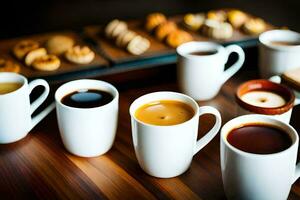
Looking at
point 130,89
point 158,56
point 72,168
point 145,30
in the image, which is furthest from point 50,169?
point 145,30

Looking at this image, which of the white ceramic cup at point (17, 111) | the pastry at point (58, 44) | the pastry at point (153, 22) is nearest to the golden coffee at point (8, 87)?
the white ceramic cup at point (17, 111)

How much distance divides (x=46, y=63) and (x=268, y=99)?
1.51 ft

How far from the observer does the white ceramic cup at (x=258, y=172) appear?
616mm

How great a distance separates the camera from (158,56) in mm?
1089

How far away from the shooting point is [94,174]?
76 cm

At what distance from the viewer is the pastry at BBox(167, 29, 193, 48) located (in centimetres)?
112

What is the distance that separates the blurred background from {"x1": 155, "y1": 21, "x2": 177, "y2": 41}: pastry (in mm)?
299

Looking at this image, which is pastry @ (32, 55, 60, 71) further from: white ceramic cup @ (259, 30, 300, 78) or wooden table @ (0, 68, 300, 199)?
white ceramic cup @ (259, 30, 300, 78)

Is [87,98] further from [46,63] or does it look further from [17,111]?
[46,63]

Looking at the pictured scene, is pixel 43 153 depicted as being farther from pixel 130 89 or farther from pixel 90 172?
pixel 130 89

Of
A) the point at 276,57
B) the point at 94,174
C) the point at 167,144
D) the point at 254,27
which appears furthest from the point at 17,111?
A: the point at 254,27

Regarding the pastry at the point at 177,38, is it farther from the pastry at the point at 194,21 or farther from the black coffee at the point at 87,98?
the black coffee at the point at 87,98

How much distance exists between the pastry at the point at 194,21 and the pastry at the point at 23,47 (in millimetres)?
381

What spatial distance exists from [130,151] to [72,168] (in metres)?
0.11
